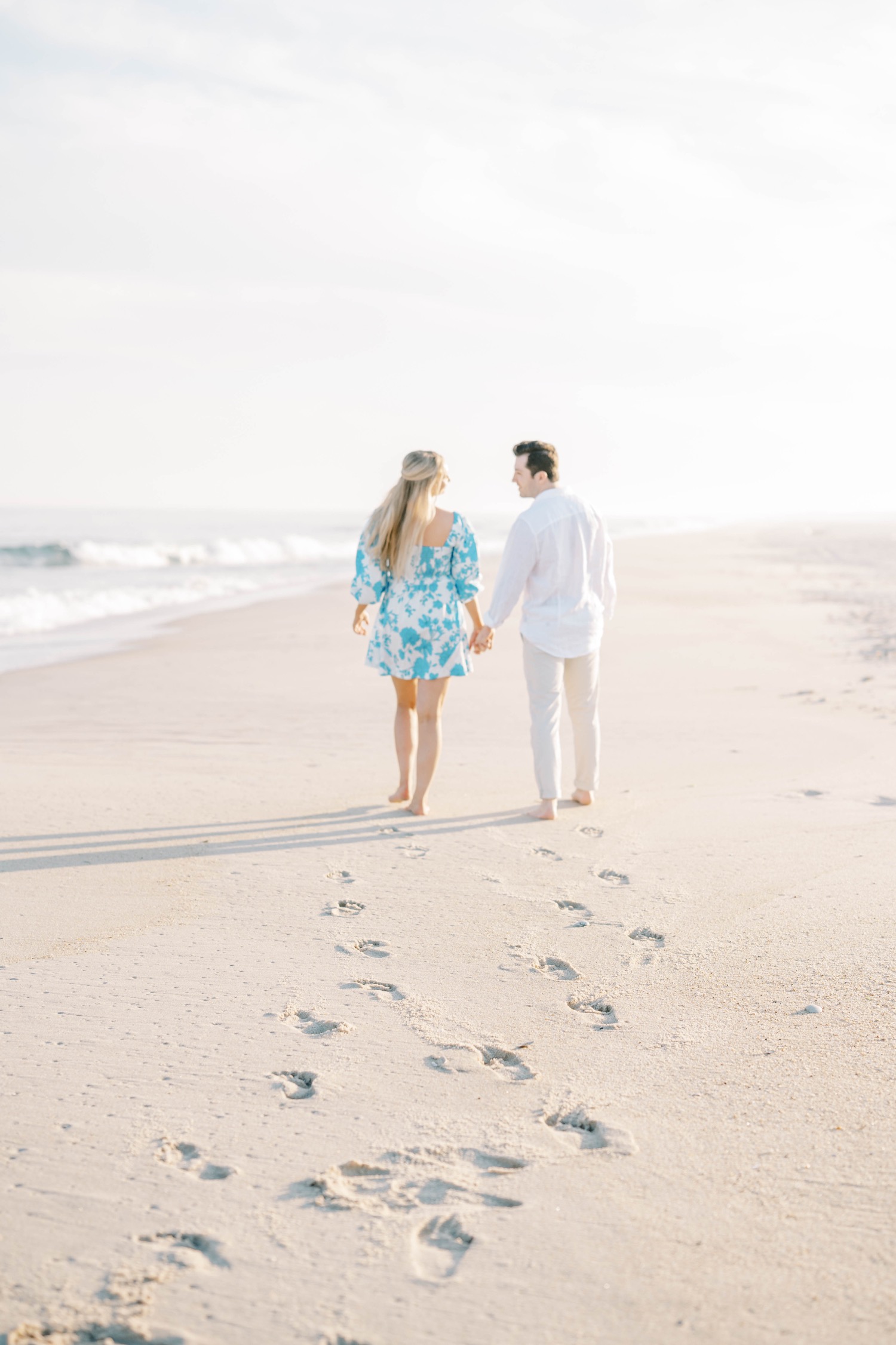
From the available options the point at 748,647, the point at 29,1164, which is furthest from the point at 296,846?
the point at 748,647

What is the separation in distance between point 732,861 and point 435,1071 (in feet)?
6.78

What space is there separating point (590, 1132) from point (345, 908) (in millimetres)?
1615

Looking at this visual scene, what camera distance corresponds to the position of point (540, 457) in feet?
16.7

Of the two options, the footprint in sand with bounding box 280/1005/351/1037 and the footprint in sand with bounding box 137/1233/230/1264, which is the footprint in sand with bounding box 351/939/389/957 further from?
the footprint in sand with bounding box 137/1233/230/1264

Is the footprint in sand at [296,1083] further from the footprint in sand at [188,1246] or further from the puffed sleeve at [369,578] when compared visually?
the puffed sleeve at [369,578]

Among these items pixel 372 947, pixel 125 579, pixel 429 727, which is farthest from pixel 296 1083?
pixel 125 579

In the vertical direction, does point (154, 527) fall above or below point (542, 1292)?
above

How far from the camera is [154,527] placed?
5881 centimetres

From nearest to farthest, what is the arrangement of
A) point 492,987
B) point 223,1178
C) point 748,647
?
point 223,1178, point 492,987, point 748,647

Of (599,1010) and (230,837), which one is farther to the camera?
(230,837)

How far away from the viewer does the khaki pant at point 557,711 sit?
5.09 metres

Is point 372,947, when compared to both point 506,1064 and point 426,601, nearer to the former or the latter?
point 506,1064

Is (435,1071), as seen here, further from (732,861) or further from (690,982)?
(732,861)

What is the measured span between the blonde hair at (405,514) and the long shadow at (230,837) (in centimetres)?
124
